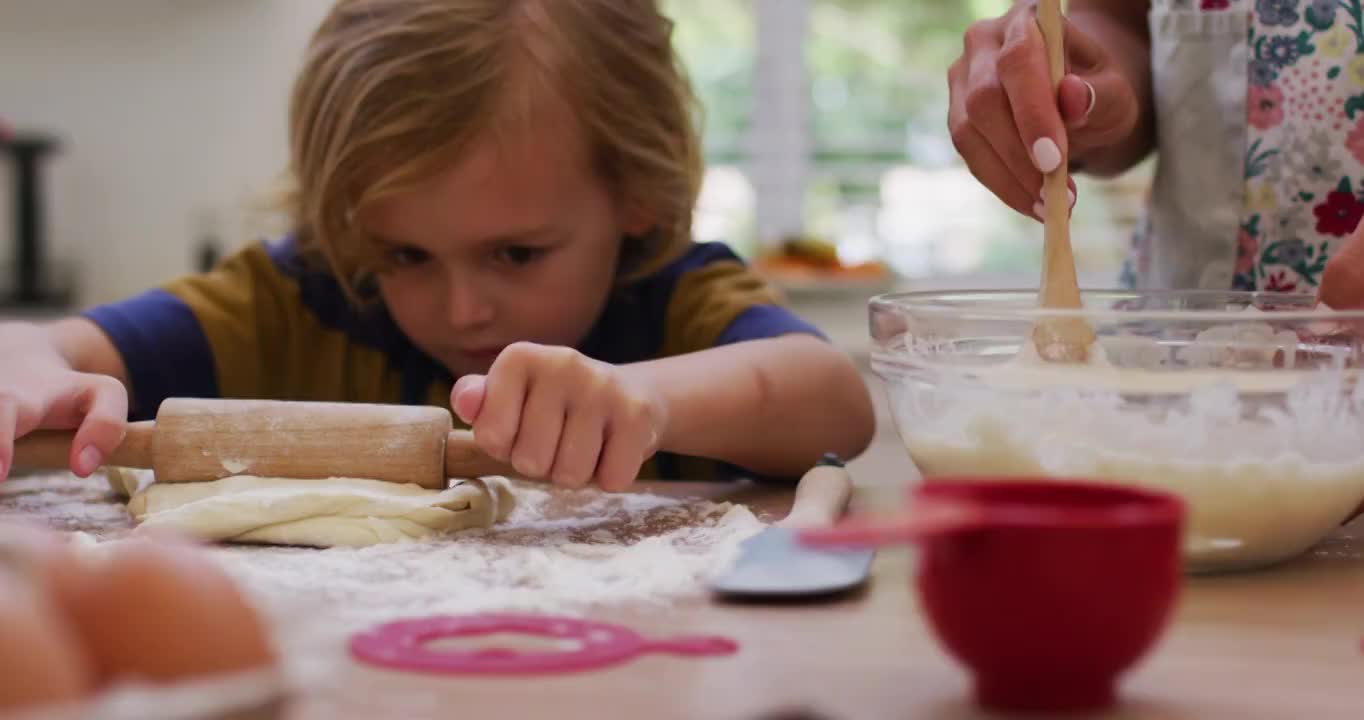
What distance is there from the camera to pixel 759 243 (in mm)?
3477

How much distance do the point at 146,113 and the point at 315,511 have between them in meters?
2.50

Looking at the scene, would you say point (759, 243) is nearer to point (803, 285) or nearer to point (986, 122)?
point (803, 285)

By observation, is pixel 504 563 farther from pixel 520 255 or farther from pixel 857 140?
pixel 857 140

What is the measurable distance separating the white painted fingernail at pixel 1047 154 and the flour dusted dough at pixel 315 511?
422 mm

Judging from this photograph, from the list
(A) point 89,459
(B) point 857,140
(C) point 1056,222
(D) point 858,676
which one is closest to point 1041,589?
(D) point 858,676

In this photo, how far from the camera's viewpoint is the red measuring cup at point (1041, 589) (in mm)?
443

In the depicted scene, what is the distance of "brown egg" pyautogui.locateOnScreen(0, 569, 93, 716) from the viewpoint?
0.33 m

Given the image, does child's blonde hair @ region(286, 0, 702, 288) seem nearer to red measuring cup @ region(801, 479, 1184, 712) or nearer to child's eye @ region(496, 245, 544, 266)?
child's eye @ region(496, 245, 544, 266)

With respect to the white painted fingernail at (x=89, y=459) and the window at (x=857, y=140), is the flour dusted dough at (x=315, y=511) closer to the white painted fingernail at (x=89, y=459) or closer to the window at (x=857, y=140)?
the white painted fingernail at (x=89, y=459)

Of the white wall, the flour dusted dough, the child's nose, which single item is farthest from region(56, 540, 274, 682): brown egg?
the white wall

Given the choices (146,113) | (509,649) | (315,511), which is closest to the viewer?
(509,649)

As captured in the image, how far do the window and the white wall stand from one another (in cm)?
112

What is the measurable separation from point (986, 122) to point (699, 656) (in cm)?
53

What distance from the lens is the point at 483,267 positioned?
1.23 meters
